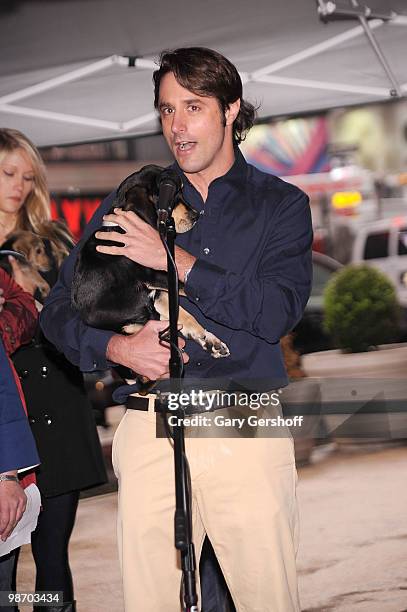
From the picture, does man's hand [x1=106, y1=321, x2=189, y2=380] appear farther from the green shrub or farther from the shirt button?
the green shrub

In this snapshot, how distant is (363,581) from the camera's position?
3.70 metres

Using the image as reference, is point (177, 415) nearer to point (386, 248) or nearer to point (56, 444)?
point (56, 444)

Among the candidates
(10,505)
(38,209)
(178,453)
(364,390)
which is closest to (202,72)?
(178,453)

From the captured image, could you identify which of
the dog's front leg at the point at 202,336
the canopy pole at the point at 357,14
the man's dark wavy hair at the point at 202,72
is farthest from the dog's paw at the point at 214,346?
the canopy pole at the point at 357,14

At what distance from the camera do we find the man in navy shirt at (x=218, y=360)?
2.17m

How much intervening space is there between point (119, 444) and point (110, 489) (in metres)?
3.18

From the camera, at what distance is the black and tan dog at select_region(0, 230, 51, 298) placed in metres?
3.63

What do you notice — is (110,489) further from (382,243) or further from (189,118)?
(189,118)

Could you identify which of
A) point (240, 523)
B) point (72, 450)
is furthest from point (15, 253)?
point (240, 523)

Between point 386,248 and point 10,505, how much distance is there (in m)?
3.32

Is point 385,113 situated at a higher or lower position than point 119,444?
higher

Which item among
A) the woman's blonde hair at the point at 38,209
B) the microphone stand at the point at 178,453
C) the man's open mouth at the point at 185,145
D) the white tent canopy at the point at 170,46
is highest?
the white tent canopy at the point at 170,46

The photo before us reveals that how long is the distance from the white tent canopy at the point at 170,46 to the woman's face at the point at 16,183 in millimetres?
932

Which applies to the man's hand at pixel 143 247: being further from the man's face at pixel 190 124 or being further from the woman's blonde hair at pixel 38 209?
the woman's blonde hair at pixel 38 209
